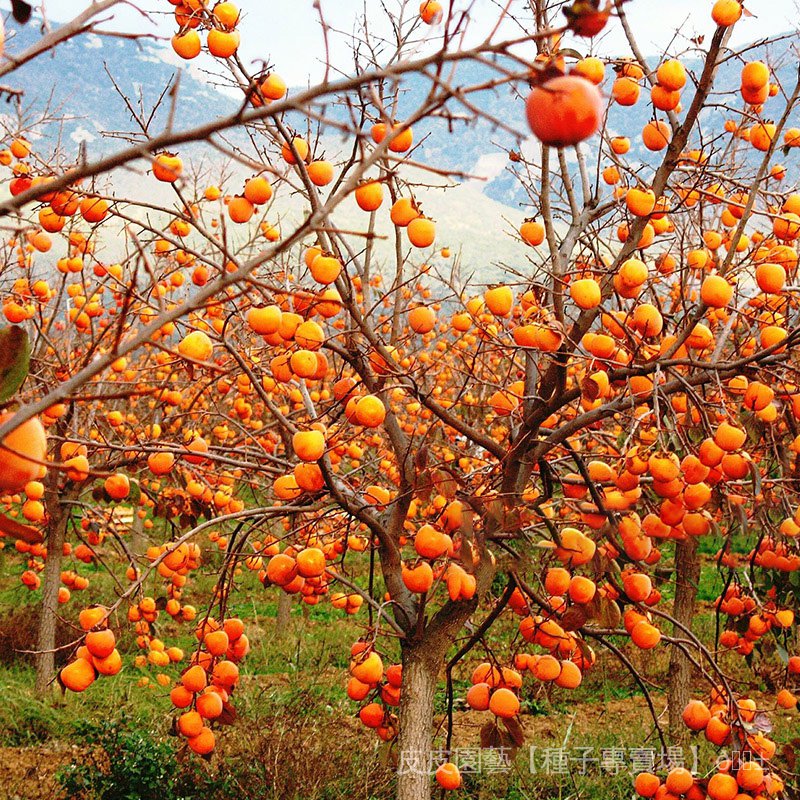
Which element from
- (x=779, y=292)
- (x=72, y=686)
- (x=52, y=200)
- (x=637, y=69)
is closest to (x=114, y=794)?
(x=72, y=686)

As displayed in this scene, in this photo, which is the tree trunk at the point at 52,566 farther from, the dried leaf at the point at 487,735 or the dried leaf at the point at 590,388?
the dried leaf at the point at 590,388

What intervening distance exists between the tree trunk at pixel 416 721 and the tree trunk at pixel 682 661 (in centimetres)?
240

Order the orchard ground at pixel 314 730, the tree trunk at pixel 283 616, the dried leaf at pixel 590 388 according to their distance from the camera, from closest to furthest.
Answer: the dried leaf at pixel 590 388
the orchard ground at pixel 314 730
the tree trunk at pixel 283 616

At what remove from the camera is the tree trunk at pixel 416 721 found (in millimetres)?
2678

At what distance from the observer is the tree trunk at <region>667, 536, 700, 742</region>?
4832mm

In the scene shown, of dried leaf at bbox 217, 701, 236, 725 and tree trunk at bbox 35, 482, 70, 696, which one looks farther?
tree trunk at bbox 35, 482, 70, 696

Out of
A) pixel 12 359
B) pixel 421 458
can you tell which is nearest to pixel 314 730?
pixel 421 458

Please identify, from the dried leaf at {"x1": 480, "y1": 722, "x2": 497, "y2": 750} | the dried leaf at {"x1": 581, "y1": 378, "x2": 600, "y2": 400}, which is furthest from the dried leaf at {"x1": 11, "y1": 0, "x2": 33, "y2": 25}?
the dried leaf at {"x1": 480, "y1": 722, "x2": 497, "y2": 750}

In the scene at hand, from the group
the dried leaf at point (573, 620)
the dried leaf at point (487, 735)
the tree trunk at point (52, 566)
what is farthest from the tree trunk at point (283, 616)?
the dried leaf at point (573, 620)

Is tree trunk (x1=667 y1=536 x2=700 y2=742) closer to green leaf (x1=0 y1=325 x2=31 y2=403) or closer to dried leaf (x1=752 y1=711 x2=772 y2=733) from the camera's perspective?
dried leaf (x1=752 y1=711 x2=772 y2=733)

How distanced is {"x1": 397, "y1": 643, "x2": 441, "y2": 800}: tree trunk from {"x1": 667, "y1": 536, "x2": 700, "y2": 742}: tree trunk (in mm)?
2401

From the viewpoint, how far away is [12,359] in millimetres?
973

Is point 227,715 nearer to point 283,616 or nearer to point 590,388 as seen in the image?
point 590,388

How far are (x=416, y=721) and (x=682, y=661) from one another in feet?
8.87
